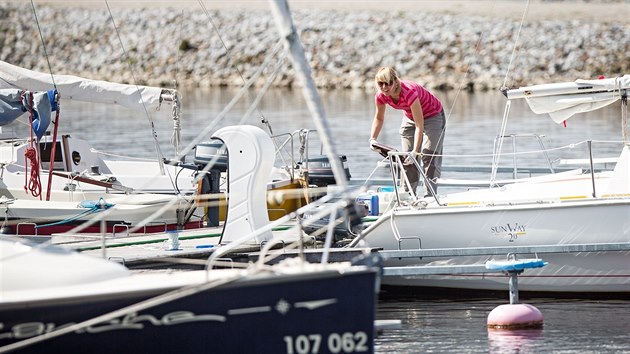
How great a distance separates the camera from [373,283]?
1012 centimetres

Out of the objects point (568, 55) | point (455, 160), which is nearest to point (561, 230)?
point (455, 160)

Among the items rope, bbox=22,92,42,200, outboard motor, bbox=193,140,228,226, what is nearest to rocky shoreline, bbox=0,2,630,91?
rope, bbox=22,92,42,200

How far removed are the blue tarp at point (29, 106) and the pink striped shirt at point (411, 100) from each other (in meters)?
4.48

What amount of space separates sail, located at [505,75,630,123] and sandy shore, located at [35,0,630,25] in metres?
46.7

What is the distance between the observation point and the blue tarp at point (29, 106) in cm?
1739

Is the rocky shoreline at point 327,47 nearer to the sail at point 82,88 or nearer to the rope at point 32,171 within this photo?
the sail at point 82,88

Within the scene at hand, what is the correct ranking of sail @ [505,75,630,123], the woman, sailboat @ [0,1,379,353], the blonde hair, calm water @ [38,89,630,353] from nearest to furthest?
sailboat @ [0,1,379,353] → calm water @ [38,89,630,353] → the blonde hair → the woman → sail @ [505,75,630,123]

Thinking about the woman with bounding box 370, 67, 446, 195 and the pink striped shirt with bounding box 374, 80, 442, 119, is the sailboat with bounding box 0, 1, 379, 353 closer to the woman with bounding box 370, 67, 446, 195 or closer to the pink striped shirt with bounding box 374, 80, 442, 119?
the woman with bounding box 370, 67, 446, 195

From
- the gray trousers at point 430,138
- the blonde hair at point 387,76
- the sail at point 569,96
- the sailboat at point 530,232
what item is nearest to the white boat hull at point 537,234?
the sailboat at point 530,232

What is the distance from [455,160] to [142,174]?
30.6ft

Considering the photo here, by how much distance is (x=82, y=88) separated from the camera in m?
20.5

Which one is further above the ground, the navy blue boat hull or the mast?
the mast

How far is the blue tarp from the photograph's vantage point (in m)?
17.4

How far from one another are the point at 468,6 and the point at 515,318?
2262 inches
